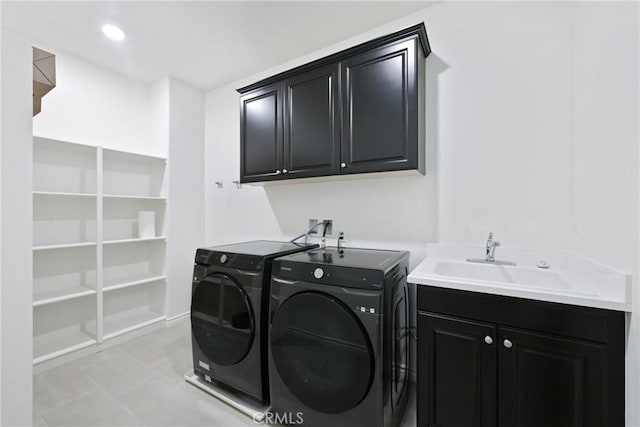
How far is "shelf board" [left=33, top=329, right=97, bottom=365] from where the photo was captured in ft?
7.38

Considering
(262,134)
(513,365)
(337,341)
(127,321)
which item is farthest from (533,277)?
(127,321)

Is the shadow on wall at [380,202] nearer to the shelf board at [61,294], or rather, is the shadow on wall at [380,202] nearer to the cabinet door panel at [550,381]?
the cabinet door panel at [550,381]

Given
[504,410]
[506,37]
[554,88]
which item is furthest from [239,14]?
[504,410]

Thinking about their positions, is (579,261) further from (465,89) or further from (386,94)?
(386,94)

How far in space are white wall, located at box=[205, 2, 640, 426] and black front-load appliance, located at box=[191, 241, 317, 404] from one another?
922 mm

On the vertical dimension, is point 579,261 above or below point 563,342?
above

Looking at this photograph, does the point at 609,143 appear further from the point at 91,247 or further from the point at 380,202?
the point at 91,247

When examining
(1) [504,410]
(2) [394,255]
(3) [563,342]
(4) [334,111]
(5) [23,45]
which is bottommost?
(1) [504,410]

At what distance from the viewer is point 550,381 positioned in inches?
44.4

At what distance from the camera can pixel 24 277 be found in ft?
3.13

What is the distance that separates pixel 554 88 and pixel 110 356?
3.81 metres

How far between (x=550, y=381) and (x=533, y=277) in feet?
1.95

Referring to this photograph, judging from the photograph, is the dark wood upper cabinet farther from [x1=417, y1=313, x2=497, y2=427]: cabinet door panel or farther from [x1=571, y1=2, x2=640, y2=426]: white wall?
[x1=417, y1=313, x2=497, y2=427]: cabinet door panel

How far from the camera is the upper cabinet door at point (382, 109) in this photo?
169 cm
